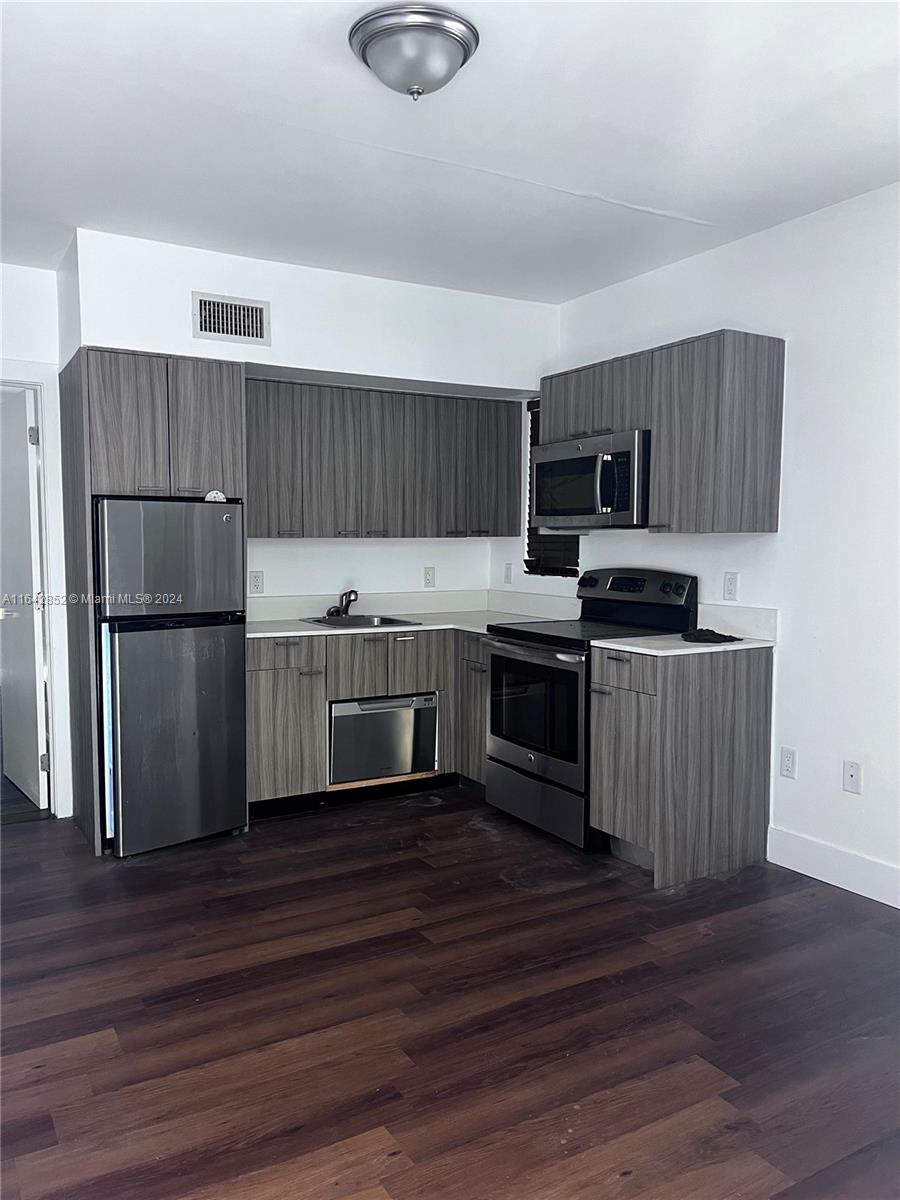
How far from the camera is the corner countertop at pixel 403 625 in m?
4.18

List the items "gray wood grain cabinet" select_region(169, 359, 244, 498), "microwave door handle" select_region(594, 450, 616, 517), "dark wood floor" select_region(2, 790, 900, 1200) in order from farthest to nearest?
"microwave door handle" select_region(594, 450, 616, 517)
"gray wood grain cabinet" select_region(169, 359, 244, 498)
"dark wood floor" select_region(2, 790, 900, 1200)

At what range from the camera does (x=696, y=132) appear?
267 centimetres

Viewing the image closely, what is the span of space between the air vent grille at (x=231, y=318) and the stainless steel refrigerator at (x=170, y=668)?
758mm

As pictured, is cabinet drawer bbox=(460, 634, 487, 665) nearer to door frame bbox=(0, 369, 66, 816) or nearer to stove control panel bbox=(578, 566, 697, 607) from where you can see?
stove control panel bbox=(578, 566, 697, 607)

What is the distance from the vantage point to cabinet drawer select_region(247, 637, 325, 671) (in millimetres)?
4062

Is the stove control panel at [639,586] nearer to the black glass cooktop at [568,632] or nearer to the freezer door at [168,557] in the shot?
the black glass cooktop at [568,632]

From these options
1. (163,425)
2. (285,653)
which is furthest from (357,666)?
(163,425)

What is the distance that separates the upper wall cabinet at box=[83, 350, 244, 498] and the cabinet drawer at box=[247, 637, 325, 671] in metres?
0.70

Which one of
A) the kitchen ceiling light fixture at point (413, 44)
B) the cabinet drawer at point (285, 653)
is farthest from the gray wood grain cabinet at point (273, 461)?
the kitchen ceiling light fixture at point (413, 44)

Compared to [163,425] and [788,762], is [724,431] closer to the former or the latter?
[788,762]

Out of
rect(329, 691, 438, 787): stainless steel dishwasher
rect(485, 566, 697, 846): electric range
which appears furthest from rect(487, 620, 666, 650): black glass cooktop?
rect(329, 691, 438, 787): stainless steel dishwasher

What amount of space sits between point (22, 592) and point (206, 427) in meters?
1.46

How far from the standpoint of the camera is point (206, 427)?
12.6ft

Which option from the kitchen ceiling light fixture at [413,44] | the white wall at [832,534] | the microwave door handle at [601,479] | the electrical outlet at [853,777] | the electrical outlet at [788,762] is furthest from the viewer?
the microwave door handle at [601,479]
